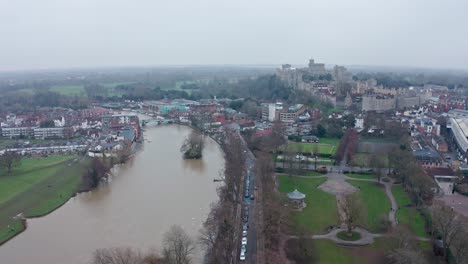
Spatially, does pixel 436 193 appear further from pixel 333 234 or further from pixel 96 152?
pixel 96 152

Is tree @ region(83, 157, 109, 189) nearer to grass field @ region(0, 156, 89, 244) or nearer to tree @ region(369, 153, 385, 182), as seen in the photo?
grass field @ region(0, 156, 89, 244)

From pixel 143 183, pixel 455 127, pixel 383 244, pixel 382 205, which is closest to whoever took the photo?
pixel 383 244

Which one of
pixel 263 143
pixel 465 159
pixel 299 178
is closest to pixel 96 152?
pixel 263 143

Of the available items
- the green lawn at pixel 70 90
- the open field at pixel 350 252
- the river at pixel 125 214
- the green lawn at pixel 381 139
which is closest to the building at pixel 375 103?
the green lawn at pixel 381 139

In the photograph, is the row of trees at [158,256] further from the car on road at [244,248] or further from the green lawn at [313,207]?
the green lawn at [313,207]

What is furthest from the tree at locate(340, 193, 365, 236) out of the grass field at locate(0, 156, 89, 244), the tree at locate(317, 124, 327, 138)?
the tree at locate(317, 124, 327, 138)

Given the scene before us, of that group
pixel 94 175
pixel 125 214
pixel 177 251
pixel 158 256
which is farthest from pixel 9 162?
pixel 177 251
